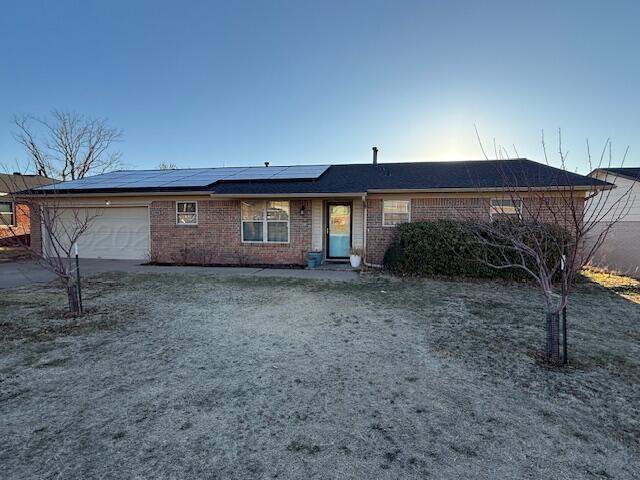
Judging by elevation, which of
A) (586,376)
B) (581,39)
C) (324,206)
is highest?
(581,39)

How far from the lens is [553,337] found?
12.3ft

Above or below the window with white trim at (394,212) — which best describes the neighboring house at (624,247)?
below

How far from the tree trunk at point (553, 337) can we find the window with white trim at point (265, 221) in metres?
8.60

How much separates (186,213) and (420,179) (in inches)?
339

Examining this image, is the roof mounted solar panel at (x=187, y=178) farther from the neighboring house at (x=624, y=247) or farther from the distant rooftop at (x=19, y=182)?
the neighboring house at (x=624, y=247)

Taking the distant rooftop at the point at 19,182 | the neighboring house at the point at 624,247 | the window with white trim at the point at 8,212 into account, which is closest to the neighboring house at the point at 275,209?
the neighboring house at the point at 624,247

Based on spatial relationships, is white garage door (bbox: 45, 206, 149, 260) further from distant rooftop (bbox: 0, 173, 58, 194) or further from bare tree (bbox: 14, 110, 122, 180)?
bare tree (bbox: 14, 110, 122, 180)


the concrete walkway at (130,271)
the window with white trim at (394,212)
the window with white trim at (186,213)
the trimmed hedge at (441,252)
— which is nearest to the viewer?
the trimmed hedge at (441,252)

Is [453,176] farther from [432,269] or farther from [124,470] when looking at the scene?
[124,470]

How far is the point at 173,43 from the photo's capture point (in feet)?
39.0

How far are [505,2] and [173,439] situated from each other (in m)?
11.3

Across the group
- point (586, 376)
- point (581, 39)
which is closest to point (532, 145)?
point (586, 376)

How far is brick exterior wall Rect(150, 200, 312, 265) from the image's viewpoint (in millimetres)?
11289

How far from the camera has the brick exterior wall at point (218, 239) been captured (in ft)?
37.0
